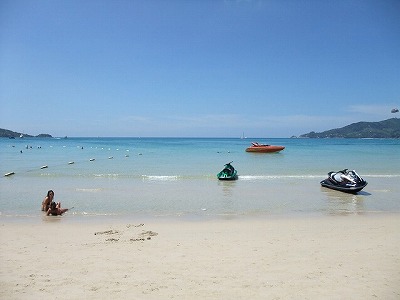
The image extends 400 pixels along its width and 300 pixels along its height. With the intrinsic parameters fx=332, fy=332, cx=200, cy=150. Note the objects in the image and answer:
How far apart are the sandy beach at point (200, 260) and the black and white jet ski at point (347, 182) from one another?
21.9ft

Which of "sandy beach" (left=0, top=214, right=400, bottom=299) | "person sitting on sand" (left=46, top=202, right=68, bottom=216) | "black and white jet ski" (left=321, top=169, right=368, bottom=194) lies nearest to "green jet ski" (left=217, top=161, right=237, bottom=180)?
"black and white jet ski" (left=321, top=169, right=368, bottom=194)

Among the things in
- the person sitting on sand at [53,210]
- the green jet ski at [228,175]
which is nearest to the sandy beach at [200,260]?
the person sitting on sand at [53,210]

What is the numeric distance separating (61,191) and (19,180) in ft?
20.8

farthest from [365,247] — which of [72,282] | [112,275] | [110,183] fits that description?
[110,183]

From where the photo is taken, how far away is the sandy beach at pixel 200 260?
5637mm

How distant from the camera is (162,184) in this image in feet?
69.8

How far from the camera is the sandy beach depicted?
18.5 ft

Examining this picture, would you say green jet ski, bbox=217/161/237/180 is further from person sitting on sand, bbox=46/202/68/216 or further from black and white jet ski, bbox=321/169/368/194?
person sitting on sand, bbox=46/202/68/216

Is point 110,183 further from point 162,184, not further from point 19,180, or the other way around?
point 19,180

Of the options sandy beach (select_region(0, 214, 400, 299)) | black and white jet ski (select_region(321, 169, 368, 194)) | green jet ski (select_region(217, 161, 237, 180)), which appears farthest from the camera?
green jet ski (select_region(217, 161, 237, 180))

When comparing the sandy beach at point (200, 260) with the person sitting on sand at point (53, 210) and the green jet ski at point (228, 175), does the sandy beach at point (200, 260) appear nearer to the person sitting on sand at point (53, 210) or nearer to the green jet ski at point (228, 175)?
the person sitting on sand at point (53, 210)

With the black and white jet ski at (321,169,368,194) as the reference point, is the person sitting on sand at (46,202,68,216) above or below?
below

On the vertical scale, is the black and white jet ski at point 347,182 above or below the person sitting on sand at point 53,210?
above

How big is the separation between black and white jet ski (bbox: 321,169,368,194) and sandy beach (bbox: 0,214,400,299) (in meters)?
6.67
